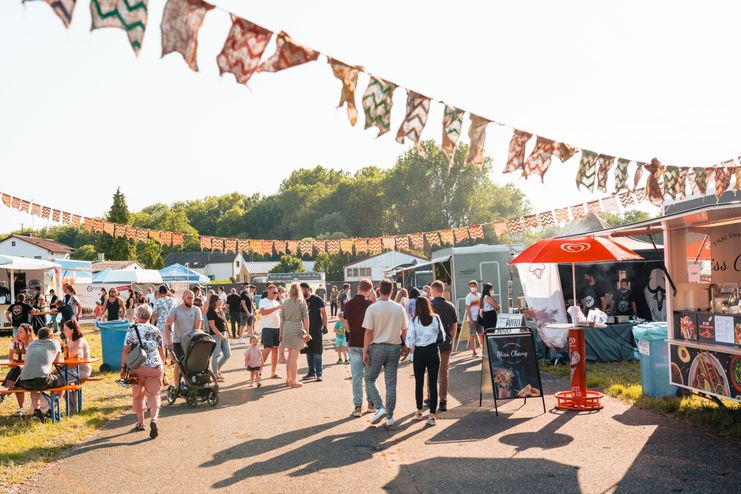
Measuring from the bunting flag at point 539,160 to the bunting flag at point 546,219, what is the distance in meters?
12.2

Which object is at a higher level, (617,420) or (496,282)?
(496,282)

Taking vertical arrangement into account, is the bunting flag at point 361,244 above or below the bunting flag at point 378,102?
below

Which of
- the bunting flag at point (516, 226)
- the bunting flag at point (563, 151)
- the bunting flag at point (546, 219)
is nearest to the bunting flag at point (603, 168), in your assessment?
the bunting flag at point (563, 151)

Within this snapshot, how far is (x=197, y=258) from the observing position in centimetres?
11181

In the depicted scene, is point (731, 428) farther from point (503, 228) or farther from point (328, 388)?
point (503, 228)

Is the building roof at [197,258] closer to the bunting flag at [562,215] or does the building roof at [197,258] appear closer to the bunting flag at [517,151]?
the bunting flag at [562,215]

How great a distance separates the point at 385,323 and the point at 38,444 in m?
4.31

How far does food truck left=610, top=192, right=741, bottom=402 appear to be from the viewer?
8.09 metres

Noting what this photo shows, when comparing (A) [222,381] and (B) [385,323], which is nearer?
→ (B) [385,323]

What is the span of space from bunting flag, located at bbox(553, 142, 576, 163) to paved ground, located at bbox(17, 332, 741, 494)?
363 cm

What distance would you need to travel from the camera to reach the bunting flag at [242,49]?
6914mm

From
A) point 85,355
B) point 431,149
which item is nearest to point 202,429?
point 85,355

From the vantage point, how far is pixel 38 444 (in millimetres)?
8633

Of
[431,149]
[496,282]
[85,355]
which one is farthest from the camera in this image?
[431,149]
